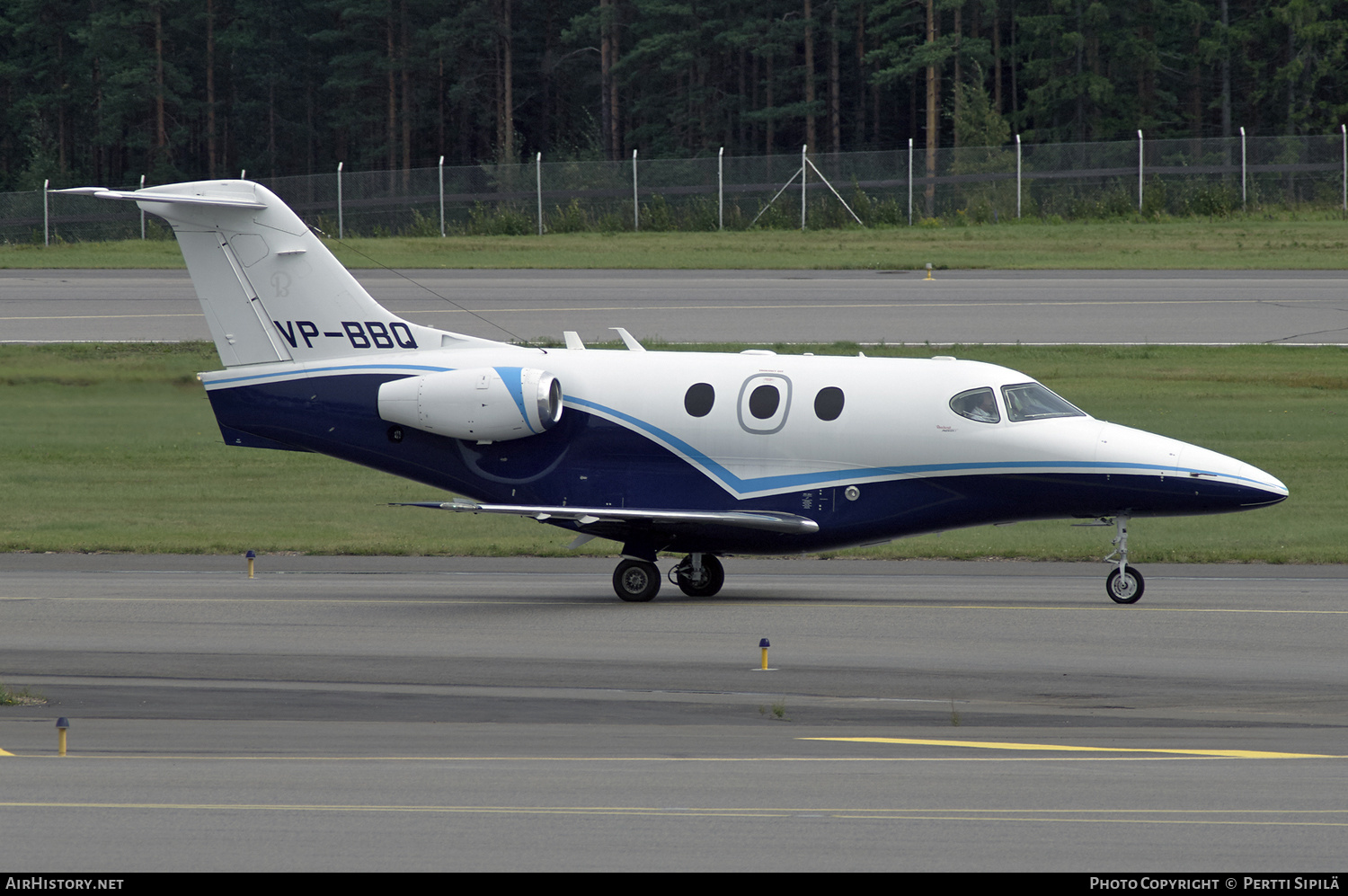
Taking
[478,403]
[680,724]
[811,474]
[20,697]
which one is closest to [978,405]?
[811,474]

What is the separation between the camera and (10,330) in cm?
4034

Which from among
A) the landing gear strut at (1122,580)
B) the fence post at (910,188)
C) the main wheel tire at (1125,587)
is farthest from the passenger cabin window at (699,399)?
the fence post at (910,188)

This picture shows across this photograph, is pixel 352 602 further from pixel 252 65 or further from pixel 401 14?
pixel 252 65

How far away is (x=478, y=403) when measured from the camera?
19141 millimetres

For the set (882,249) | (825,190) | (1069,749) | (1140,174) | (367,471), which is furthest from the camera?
(825,190)

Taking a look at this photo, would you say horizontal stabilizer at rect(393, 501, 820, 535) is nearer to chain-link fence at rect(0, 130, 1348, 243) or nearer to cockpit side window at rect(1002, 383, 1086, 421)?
cockpit side window at rect(1002, 383, 1086, 421)

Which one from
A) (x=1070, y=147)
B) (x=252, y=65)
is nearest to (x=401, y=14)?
(x=252, y=65)

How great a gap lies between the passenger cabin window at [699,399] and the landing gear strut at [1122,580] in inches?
198

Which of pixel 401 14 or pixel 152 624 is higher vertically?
pixel 401 14

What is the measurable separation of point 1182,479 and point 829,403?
13.6ft

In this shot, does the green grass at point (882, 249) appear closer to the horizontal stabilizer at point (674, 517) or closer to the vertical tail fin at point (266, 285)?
the vertical tail fin at point (266, 285)

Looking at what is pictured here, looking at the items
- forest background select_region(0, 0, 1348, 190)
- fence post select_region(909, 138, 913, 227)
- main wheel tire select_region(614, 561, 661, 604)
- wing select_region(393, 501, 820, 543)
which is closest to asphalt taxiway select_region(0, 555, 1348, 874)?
main wheel tire select_region(614, 561, 661, 604)

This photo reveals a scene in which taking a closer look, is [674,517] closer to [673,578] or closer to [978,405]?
[673,578]

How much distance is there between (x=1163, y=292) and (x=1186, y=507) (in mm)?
28378
